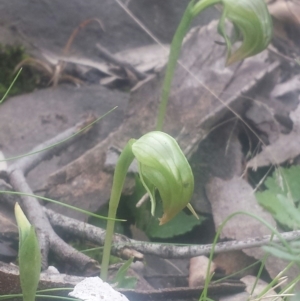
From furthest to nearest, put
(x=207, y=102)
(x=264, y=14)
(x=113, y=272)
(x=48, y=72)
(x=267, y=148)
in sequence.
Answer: (x=48, y=72) < (x=207, y=102) < (x=267, y=148) < (x=264, y=14) < (x=113, y=272)

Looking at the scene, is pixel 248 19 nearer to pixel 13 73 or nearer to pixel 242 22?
pixel 242 22

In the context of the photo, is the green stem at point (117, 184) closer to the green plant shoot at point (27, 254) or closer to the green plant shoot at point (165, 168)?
the green plant shoot at point (165, 168)

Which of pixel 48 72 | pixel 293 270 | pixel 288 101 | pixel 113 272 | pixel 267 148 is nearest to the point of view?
pixel 113 272

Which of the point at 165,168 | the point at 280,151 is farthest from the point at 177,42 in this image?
the point at 165,168

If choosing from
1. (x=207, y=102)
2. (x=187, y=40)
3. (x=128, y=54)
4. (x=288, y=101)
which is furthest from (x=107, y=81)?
(x=288, y=101)

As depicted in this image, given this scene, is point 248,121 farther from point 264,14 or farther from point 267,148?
point 264,14
